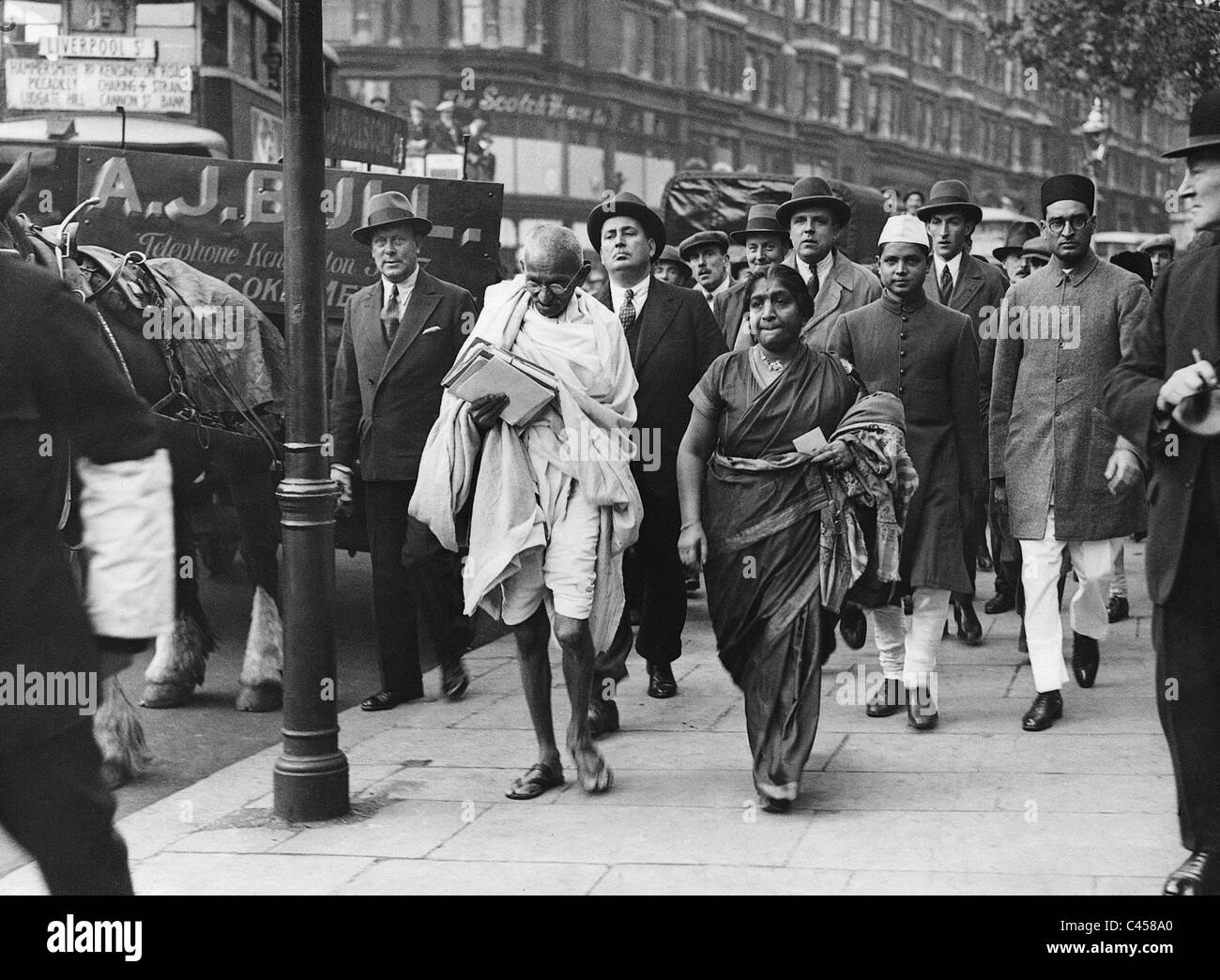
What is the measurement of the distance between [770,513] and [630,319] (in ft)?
6.89

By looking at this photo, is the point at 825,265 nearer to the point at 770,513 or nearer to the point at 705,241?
the point at 770,513

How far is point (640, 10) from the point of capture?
49.3 m

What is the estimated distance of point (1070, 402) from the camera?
23.2 feet

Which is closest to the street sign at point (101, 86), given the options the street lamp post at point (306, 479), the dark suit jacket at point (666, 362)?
the dark suit jacket at point (666, 362)

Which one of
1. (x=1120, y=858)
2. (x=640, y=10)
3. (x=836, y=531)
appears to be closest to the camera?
(x=1120, y=858)

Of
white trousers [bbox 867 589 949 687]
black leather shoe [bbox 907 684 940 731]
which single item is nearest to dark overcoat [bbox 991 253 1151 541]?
white trousers [bbox 867 589 949 687]

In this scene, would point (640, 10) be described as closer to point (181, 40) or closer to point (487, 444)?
point (181, 40)

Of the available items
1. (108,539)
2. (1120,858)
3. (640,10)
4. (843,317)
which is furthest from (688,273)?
(640,10)

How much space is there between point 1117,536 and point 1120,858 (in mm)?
2363

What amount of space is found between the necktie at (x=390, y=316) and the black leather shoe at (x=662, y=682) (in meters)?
1.94

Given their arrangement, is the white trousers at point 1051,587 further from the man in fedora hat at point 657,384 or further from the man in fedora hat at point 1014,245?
the man in fedora hat at point 1014,245

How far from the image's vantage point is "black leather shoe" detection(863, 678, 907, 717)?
7.35 m

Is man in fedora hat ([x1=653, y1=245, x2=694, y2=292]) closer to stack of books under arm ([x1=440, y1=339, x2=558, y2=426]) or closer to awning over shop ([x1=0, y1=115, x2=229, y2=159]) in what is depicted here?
awning over shop ([x1=0, y1=115, x2=229, y2=159])

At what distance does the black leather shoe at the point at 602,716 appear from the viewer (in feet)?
23.2
